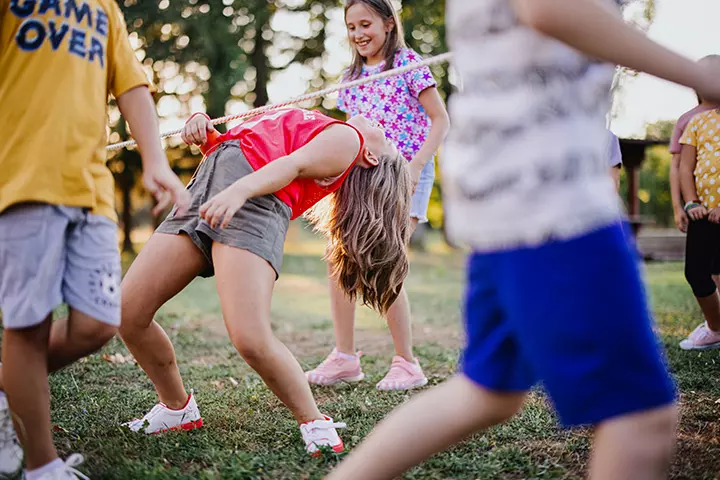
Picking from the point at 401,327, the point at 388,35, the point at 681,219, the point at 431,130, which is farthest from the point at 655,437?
the point at 681,219

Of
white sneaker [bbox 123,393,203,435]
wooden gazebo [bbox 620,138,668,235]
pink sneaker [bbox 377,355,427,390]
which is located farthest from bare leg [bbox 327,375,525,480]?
wooden gazebo [bbox 620,138,668,235]

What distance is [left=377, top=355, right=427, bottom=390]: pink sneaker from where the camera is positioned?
3.50 metres

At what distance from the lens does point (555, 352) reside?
131 cm

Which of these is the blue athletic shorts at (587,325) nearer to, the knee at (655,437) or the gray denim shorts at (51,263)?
the knee at (655,437)

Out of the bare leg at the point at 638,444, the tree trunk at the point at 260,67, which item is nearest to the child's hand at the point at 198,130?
the bare leg at the point at 638,444

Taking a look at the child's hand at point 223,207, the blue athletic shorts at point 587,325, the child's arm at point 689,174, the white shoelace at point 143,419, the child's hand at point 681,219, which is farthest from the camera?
the child's hand at point 681,219

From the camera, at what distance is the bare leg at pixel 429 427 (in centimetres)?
154

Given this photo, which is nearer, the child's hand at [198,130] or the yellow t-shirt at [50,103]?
the yellow t-shirt at [50,103]

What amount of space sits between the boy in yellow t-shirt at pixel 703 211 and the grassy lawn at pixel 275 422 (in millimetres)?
281

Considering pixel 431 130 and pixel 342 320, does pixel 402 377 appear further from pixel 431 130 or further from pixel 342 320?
pixel 431 130

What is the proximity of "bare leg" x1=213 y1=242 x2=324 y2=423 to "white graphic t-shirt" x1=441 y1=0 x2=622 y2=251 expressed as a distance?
110 cm

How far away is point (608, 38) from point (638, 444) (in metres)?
0.76

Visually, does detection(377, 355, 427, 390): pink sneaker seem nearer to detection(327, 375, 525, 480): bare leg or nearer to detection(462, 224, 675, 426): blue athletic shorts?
detection(327, 375, 525, 480): bare leg

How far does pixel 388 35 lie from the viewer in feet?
12.6
